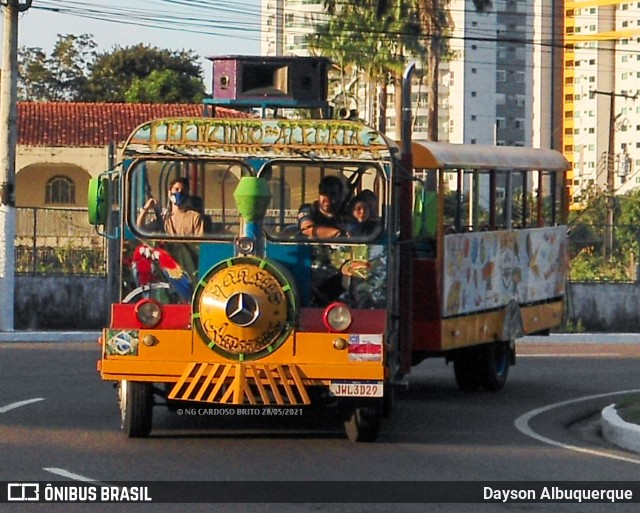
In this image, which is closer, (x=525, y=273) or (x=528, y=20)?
(x=525, y=273)

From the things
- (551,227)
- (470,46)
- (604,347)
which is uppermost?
(470,46)

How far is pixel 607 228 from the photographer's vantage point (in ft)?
116

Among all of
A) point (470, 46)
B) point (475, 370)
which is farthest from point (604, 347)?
point (470, 46)

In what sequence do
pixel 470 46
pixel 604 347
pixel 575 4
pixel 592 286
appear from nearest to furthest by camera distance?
pixel 604 347 → pixel 592 286 → pixel 470 46 → pixel 575 4

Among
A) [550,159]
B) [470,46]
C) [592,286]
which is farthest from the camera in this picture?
[470,46]

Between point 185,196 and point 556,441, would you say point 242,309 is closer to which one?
point 185,196

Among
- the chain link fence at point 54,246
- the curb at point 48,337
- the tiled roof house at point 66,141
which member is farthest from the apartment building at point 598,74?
the curb at point 48,337

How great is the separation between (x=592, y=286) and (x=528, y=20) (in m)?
90.5

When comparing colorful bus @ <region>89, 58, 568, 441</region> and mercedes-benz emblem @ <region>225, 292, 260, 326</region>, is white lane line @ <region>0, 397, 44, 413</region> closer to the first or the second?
colorful bus @ <region>89, 58, 568, 441</region>

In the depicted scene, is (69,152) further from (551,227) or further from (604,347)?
(551,227)

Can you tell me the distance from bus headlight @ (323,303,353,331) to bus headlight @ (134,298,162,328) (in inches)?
54.2

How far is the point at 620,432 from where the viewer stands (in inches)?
569

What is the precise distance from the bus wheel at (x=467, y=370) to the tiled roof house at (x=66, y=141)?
39575mm

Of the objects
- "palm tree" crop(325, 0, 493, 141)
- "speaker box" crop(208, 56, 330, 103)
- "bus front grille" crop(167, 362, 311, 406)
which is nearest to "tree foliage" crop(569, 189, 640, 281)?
"palm tree" crop(325, 0, 493, 141)
